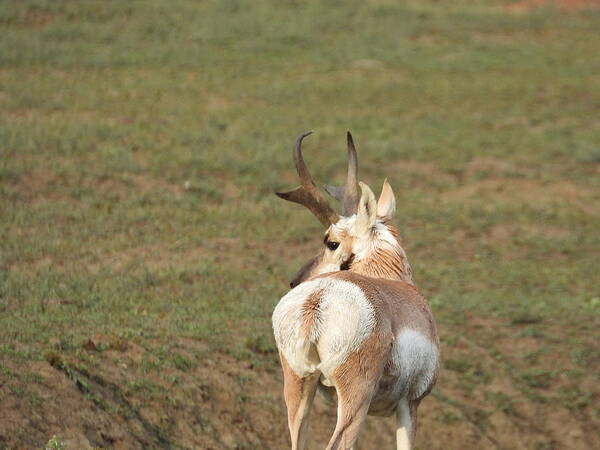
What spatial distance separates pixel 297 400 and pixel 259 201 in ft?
34.0

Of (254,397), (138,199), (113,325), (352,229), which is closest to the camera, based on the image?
(352,229)

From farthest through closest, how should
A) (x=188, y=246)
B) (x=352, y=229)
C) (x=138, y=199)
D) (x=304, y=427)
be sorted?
1. (x=138, y=199)
2. (x=188, y=246)
3. (x=352, y=229)
4. (x=304, y=427)

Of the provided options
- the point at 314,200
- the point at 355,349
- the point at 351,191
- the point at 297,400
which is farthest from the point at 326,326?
the point at 351,191

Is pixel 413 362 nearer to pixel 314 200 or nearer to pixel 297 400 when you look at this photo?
pixel 297 400

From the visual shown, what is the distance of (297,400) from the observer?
306 inches

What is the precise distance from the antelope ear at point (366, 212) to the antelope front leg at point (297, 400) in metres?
1.77

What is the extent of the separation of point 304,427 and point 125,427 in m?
2.42

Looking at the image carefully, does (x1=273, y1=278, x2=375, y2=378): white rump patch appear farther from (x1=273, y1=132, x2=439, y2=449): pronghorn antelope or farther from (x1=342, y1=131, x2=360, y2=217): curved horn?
(x1=342, y1=131, x2=360, y2=217): curved horn

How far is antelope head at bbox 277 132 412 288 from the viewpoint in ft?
29.6

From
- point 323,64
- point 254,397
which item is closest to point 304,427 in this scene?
point 254,397

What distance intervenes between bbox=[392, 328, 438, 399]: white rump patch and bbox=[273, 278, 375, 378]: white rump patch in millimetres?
475

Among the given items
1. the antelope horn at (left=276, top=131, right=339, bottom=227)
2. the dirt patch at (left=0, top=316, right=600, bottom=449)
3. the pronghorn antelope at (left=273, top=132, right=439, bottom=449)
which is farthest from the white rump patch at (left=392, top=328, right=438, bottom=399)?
the dirt patch at (left=0, top=316, right=600, bottom=449)

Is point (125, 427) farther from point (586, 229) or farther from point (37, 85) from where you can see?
point (37, 85)

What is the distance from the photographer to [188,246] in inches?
618
